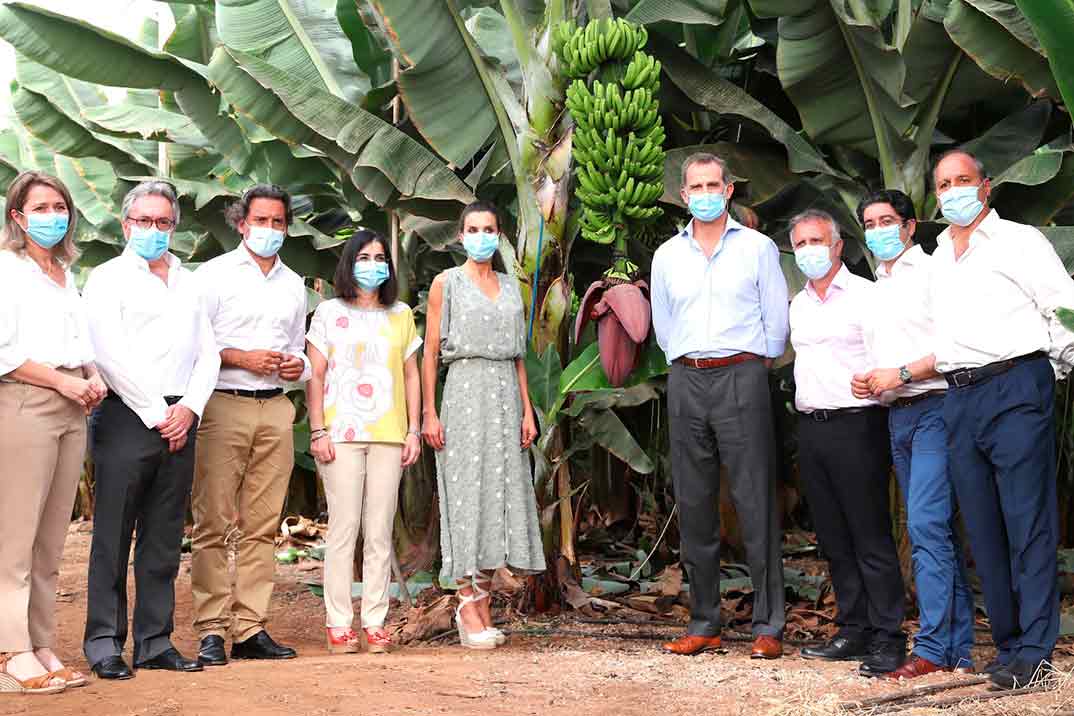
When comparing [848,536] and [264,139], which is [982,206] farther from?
[264,139]

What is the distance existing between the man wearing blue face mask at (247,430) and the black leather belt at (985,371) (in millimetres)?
2359

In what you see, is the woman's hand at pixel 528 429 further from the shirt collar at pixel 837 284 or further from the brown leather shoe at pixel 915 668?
the brown leather shoe at pixel 915 668

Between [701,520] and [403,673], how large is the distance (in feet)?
4.14

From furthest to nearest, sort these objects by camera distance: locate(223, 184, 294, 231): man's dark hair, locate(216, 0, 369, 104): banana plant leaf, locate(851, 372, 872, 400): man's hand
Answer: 1. locate(216, 0, 369, 104): banana plant leaf
2. locate(223, 184, 294, 231): man's dark hair
3. locate(851, 372, 872, 400): man's hand

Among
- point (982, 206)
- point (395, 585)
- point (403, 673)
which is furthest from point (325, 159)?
point (982, 206)

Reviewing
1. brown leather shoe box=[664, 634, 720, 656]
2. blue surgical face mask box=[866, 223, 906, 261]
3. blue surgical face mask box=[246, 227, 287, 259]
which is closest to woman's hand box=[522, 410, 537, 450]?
brown leather shoe box=[664, 634, 720, 656]

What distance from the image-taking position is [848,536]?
13.9 feet

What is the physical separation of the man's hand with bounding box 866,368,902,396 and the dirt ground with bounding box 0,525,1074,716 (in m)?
0.97

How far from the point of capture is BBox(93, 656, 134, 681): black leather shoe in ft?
12.3

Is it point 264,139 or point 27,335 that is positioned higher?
point 264,139

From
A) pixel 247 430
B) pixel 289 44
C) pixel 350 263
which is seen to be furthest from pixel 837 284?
pixel 289 44

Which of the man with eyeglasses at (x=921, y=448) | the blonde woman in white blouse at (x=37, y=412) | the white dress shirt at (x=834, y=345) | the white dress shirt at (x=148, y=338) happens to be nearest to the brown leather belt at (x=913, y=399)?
the man with eyeglasses at (x=921, y=448)

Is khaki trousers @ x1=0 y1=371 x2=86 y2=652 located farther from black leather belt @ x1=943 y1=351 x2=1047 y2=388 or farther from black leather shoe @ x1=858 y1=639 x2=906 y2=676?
black leather belt @ x1=943 y1=351 x2=1047 y2=388

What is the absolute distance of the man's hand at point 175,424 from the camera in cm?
384
